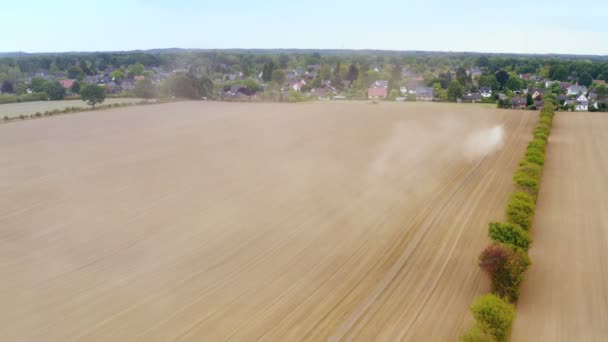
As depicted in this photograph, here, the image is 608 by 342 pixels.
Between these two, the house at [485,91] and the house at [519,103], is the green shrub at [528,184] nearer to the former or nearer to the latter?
the house at [519,103]

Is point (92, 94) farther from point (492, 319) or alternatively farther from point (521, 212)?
point (492, 319)

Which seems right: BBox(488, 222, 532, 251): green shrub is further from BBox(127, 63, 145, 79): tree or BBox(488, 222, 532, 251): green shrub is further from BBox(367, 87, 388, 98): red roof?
BBox(127, 63, 145, 79): tree

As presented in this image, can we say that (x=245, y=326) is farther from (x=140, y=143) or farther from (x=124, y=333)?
(x=140, y=143)

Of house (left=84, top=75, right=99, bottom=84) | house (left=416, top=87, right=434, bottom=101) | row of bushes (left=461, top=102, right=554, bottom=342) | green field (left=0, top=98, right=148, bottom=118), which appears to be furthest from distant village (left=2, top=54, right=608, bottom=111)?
row of bushes (left=461, top=102, right=554, bottom=342)

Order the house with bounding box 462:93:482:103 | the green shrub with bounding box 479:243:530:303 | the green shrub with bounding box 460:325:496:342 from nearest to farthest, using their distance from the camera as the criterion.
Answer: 1. the green shrub with bounding box 460:325:496:342
2. the green shrub with bounding box 479:243:530:303
3. the house with bounding box 462:93:482:103

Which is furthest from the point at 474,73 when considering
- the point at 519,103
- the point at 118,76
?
the point at 118,76

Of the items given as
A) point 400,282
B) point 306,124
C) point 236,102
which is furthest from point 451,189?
point 236,102
